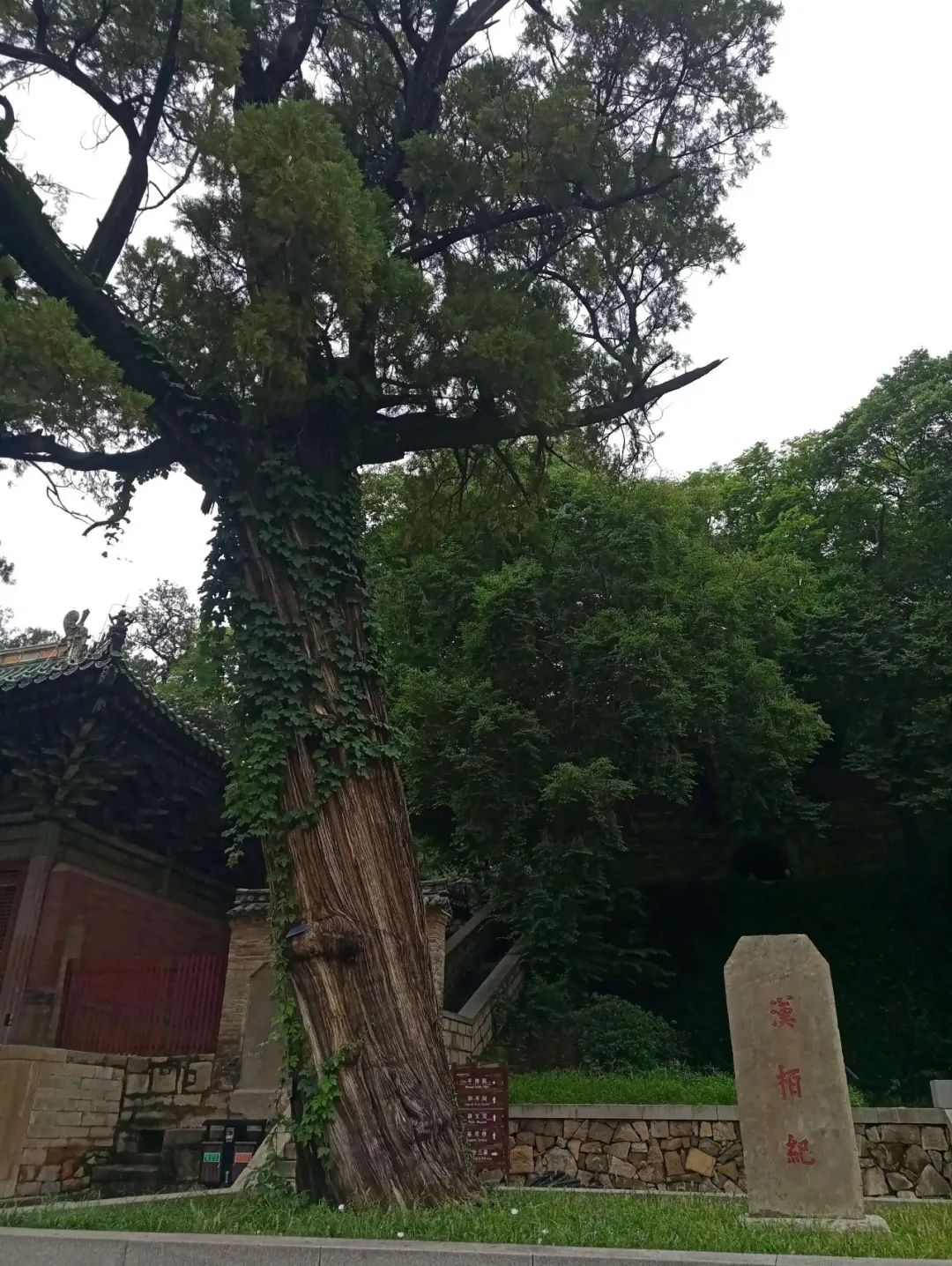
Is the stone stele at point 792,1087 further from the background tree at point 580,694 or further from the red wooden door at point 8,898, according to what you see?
the red wooden door at point 8,898

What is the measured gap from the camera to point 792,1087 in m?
4.73

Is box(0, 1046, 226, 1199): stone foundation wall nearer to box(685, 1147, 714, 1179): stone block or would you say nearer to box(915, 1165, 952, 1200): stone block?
box(685, 1147, 714, 1179): stone block

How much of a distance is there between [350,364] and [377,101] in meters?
3.26

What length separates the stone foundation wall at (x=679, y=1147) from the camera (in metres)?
8.15

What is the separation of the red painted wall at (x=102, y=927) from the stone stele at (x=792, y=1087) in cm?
724

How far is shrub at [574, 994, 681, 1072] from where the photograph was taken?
34.5 feet

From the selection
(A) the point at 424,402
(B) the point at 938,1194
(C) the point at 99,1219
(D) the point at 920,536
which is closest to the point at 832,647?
(D) the point at 920,536

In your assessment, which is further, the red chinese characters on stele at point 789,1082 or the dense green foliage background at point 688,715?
the dense green foliage background at point 688,715

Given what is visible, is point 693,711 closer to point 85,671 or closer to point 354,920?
point 85,671

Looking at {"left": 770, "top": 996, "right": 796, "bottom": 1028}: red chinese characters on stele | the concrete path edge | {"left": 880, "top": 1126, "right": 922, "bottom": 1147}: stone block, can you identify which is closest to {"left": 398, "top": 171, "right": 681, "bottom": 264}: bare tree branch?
{"left": 770, "top": 996, "right": 796, "bottom": 1028}: red chinese characters on stele

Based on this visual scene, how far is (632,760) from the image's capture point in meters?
12.8

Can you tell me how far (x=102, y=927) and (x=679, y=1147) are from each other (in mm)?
6303

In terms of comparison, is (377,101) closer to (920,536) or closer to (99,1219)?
(99,1219)

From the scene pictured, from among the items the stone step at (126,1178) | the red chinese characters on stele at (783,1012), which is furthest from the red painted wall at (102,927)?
the red chinese characters on stele at (783,1012)
